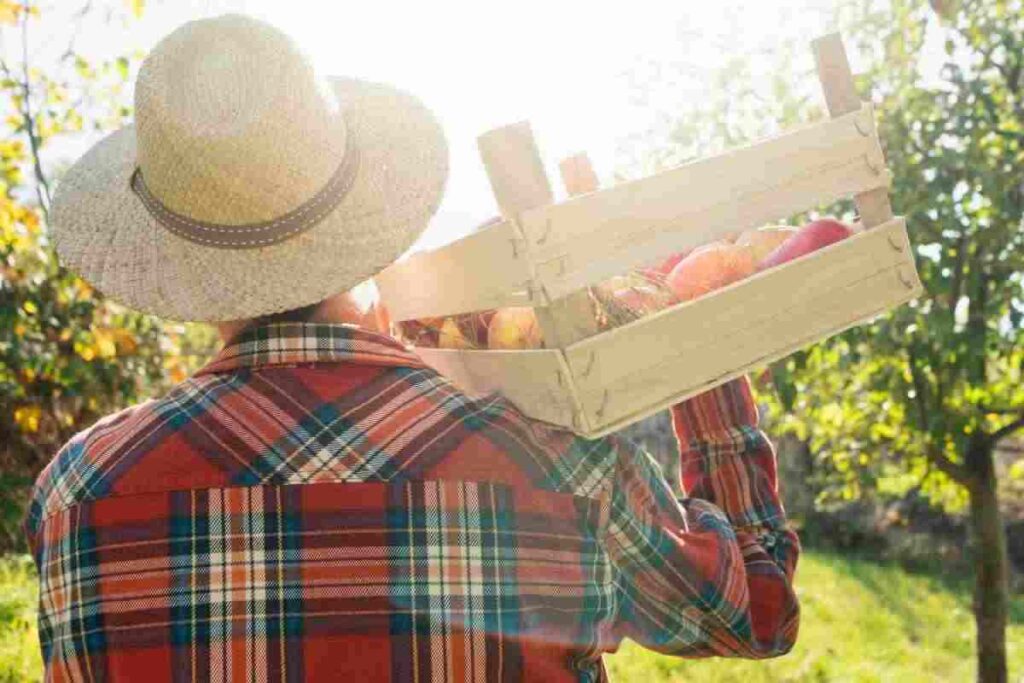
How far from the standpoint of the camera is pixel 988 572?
428 centimetres

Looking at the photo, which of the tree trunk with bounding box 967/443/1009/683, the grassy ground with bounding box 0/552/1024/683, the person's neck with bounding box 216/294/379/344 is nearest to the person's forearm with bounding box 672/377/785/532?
the person's neck with bounding box 216/294/379/344

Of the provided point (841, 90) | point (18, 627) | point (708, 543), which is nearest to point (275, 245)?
point (708, 543)

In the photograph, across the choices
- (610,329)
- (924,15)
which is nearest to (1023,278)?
(924,15)

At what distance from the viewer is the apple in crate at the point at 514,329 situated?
1605 mm

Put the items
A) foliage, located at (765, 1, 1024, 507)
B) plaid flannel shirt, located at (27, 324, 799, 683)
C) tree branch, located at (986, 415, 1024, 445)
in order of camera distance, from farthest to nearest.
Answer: tree branch, located at (986, 415, 1024, 445) < foliage, located at (765, 1, 1024, 507) < plaid flannel shirt, located at (27, 324, 799, 683)

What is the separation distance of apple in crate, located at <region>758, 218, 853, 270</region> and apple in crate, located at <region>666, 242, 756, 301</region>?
35 mm

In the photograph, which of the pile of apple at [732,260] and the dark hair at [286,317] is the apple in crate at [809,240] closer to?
the pile of apple at [732,260]

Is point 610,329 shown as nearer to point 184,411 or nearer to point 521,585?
point 521,585

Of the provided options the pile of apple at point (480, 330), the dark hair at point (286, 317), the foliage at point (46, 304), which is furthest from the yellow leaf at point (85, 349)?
the dark hair at point (286, 317)

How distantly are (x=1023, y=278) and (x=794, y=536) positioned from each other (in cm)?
203

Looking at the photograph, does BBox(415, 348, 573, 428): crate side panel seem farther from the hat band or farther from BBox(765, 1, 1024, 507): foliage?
BBox(765, 1, 1024, 507): foliage

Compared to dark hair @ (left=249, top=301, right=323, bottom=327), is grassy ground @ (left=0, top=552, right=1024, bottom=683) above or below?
below

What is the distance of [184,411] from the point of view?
4.63 feet

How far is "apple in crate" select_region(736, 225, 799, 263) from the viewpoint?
181cm
